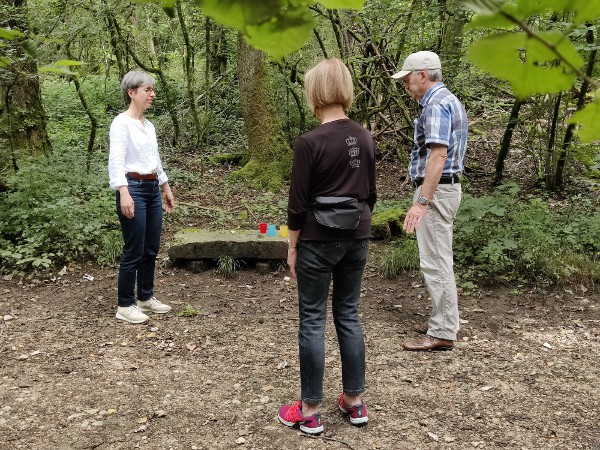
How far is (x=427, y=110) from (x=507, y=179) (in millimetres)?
4867

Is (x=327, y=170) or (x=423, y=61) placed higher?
(x=423, y=61)

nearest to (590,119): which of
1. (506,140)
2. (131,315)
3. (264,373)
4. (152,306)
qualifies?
(264,373)

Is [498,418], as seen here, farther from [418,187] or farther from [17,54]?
[17,54]

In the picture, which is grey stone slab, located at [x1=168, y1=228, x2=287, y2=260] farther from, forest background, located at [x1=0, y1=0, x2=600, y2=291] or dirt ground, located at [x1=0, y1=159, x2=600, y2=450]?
forest background, located at [x1=0, y1=0, x2=600, y2=291]

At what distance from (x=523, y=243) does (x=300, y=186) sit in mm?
3220

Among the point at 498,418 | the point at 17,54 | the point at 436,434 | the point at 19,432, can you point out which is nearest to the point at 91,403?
the point at 19,432

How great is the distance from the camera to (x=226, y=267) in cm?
545

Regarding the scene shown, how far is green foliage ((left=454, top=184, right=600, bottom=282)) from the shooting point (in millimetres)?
4934

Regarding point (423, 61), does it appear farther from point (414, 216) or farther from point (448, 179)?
point (414, 216)

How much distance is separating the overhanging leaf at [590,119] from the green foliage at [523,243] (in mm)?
4436

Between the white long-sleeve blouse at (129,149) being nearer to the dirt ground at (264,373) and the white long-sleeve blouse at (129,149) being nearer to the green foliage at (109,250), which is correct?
the dirt ground at (264,373)

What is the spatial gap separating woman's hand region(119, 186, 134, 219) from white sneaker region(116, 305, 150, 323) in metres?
0.88

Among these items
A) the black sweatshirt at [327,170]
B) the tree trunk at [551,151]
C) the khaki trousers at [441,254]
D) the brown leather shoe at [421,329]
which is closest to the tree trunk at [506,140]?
the tree trunk at [551,151]

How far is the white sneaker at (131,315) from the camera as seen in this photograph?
4.33 m
